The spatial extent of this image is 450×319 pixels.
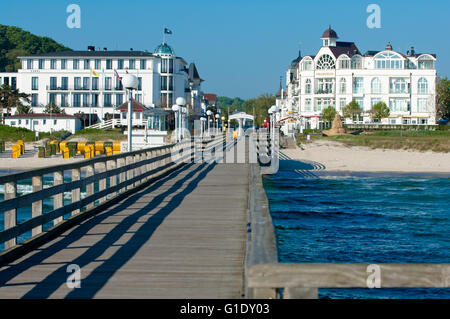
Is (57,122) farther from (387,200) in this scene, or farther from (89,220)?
(89,220)

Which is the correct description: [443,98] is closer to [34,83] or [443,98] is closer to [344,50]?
[344,50]

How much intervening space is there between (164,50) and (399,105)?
34.2m

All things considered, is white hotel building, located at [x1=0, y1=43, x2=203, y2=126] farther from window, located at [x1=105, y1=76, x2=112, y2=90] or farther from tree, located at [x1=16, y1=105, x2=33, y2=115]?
tree, located at [x1=16, y1=105, x2=33, y2=115]

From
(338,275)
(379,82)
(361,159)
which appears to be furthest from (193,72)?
(338,275)

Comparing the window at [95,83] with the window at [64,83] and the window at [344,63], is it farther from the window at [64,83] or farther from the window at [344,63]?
the window at [344,63]

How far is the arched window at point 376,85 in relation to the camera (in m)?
80.2

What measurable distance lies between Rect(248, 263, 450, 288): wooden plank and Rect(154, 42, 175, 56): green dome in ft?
257

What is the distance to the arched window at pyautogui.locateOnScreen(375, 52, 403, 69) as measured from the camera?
262 ft

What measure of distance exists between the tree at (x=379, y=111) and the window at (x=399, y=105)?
15.6ft

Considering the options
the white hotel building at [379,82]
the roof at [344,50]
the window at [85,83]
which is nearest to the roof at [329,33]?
the roof at [344,50]

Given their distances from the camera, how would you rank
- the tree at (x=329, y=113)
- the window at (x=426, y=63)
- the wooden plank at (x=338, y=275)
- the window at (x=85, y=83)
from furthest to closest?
the window at (x=426, y=63)
the tree at (x=329, y=113)
the window at (x=85, y=83)
the wooden plank at (x=338, y=275)

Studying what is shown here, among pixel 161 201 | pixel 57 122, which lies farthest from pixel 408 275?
pixel 57 122
